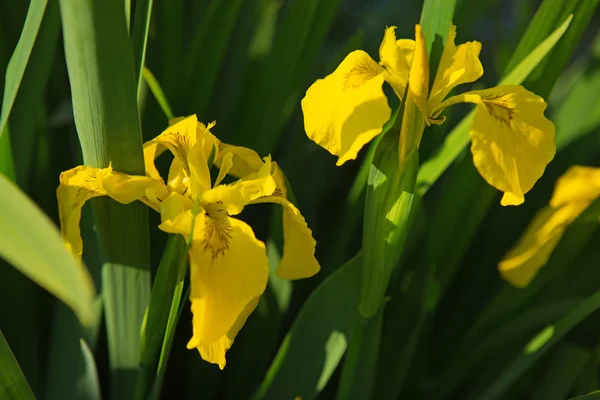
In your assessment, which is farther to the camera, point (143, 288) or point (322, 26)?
point (322, 26)

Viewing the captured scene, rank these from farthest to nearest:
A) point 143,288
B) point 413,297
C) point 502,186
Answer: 1. point 413,297
2. point 143,288
3. point 502,186

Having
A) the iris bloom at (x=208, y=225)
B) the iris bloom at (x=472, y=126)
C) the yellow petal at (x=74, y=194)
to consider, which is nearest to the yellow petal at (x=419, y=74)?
the iris bloom at (x=472, y=126)

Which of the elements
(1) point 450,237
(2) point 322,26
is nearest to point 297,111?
(2) point 322,26

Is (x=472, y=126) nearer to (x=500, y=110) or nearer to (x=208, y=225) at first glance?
(x=500, y=110)

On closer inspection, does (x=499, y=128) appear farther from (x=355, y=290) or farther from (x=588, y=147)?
(x=588, y=147)

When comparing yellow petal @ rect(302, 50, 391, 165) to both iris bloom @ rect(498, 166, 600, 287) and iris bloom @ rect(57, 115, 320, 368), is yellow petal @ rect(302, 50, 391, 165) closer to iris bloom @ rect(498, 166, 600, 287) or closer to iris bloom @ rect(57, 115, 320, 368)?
iris bloom @ rect(57, 115, 320, 368)

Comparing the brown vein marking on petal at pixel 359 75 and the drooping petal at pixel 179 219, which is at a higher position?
the brown vein marking on petal at pixel 359 75

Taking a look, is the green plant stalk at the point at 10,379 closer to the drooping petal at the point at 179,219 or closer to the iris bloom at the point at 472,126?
the drooping petal at the point at 179,219

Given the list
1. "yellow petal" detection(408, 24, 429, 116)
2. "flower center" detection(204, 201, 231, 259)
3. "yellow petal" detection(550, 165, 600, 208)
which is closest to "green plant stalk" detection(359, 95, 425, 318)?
"yellow petal" detection(408, 24, 429, 116)
